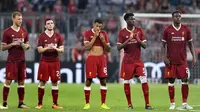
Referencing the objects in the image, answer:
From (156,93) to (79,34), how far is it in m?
7.80

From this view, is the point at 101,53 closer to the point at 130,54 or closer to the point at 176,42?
the point at 130,54

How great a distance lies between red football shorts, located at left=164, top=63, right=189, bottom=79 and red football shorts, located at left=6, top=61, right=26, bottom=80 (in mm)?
3944

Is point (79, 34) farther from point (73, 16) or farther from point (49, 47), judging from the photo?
point (49, 47)

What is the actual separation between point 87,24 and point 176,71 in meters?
13.5

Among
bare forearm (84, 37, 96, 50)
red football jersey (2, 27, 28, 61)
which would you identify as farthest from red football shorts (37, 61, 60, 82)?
bare forearm (84, 37, 96, 50)

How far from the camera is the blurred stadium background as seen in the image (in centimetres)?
2800

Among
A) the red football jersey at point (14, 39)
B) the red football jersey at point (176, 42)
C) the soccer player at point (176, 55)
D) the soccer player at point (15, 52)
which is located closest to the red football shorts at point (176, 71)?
the soccer player at point (176, 55)

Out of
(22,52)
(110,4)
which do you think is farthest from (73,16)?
(22,52)

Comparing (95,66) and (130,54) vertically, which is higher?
(130,54)

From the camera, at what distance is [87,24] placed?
30.5 meters

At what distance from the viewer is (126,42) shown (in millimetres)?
17125

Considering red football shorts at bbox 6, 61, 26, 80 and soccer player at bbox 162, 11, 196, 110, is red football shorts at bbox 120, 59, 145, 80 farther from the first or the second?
red football shorts at bbox 6, 61, 26, 80

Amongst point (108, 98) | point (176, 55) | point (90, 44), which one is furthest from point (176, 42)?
point (108, 98)

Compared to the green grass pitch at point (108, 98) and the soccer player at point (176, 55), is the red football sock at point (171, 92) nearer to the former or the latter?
the soccer player at point (176, 55)
